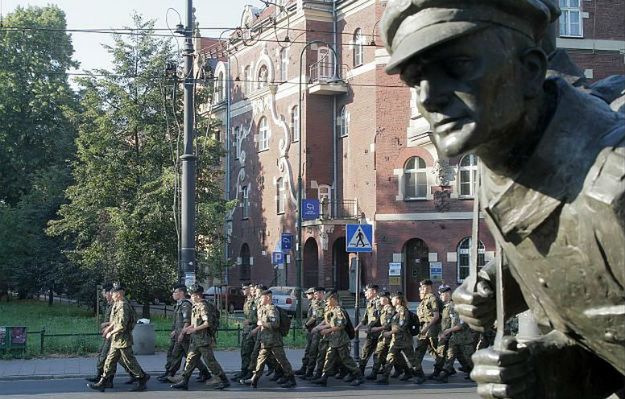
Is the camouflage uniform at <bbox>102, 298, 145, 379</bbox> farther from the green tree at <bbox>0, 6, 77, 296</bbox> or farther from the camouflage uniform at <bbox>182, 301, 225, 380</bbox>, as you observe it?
the green tree at <bbox>0, 6, 77, 296</bbox>

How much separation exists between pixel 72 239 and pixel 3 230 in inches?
218

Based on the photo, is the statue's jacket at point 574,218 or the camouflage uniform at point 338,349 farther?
the camouflage uniform at point 338,349

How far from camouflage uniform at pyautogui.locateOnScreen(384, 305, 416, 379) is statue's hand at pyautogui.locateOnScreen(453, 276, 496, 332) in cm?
1393

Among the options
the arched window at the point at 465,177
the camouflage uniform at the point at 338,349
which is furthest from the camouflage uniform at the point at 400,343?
the arched window at the point at 465,177

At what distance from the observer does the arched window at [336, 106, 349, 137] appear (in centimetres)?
4114

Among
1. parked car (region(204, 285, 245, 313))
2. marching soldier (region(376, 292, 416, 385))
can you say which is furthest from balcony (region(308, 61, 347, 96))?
marching soldier (region(376, 292, 416, 385))

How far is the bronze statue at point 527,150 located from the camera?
5.88 feet

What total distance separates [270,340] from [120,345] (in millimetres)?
2596

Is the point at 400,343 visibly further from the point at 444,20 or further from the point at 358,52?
the point at 358,52

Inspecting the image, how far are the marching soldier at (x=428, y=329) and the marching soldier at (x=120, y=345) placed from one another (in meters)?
4.97

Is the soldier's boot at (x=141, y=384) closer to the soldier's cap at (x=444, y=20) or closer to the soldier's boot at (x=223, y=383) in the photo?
the soldier's boot at (x=223, y=383)

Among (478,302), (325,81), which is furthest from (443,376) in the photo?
(325,81)

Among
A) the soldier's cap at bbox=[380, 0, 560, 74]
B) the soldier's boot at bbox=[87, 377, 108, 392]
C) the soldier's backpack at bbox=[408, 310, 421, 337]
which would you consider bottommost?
the soldier's boot at bbox=[87, 377, 108, 392]

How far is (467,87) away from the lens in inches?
70.5
